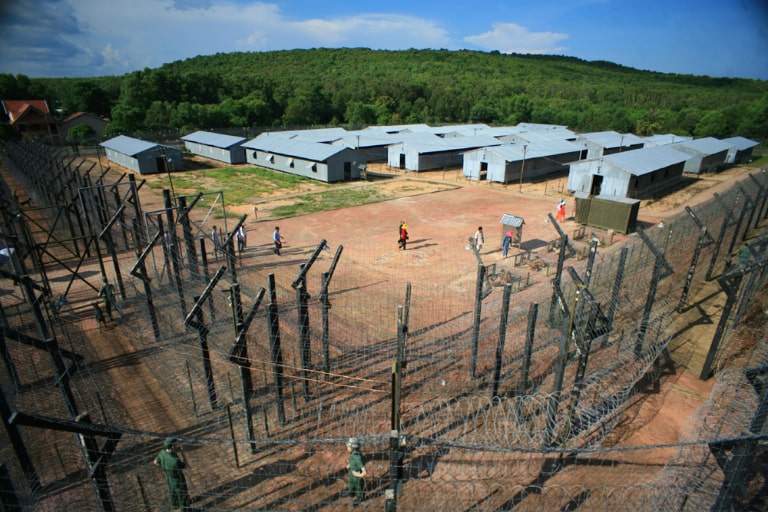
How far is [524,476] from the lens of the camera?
736 centimetres

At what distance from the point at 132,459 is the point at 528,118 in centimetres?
8976

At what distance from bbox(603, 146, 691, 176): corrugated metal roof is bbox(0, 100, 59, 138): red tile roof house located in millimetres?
71656

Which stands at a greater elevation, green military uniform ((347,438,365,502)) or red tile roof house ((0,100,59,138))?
red tile roof house ((0,100,59,138))

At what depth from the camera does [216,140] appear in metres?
47.8

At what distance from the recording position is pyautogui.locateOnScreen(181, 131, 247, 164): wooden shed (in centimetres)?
4569

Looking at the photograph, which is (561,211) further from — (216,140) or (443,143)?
(216,140)

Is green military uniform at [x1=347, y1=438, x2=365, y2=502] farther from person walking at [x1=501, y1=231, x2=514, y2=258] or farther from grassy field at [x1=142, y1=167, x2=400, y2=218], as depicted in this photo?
grassy field at [x1=142, y1=167, x2=400, y2=218]

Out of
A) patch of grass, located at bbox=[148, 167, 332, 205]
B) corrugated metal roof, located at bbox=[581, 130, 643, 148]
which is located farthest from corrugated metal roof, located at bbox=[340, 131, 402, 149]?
corrugated metal roof, located at bbox=[581, 130, 643, 148]

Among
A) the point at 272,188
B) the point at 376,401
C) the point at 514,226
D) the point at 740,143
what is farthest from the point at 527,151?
the point at 376,401

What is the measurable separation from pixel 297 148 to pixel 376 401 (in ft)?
116

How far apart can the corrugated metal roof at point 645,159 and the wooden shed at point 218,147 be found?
34.9m

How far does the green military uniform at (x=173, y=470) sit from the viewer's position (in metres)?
6.14

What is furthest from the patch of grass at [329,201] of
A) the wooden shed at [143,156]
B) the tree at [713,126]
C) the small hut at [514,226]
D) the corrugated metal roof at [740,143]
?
the tree at [713,126]

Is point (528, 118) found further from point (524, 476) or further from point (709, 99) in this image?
point (524, 476)
